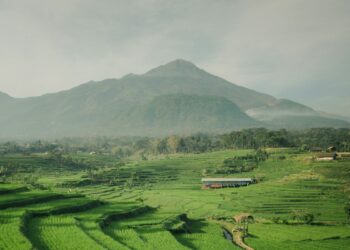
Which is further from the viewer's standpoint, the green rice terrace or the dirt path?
the dirt path

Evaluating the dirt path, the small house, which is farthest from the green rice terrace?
the small house

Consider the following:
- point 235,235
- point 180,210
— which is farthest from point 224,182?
point 235,235

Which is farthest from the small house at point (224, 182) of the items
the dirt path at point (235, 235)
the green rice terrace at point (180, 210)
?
the dirt path at point (235, 235)

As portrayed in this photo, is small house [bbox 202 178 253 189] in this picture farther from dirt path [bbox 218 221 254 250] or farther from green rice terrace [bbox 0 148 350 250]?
dirt path [bbox 218 221 254 250]

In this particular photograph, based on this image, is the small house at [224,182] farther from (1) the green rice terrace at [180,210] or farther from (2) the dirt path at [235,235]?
(2) the dirt path at [235,235]

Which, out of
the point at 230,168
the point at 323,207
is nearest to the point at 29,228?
the point at 323,207

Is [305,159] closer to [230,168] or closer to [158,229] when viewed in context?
[230,168]

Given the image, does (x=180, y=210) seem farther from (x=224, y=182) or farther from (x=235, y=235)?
(x=224, y=182)
